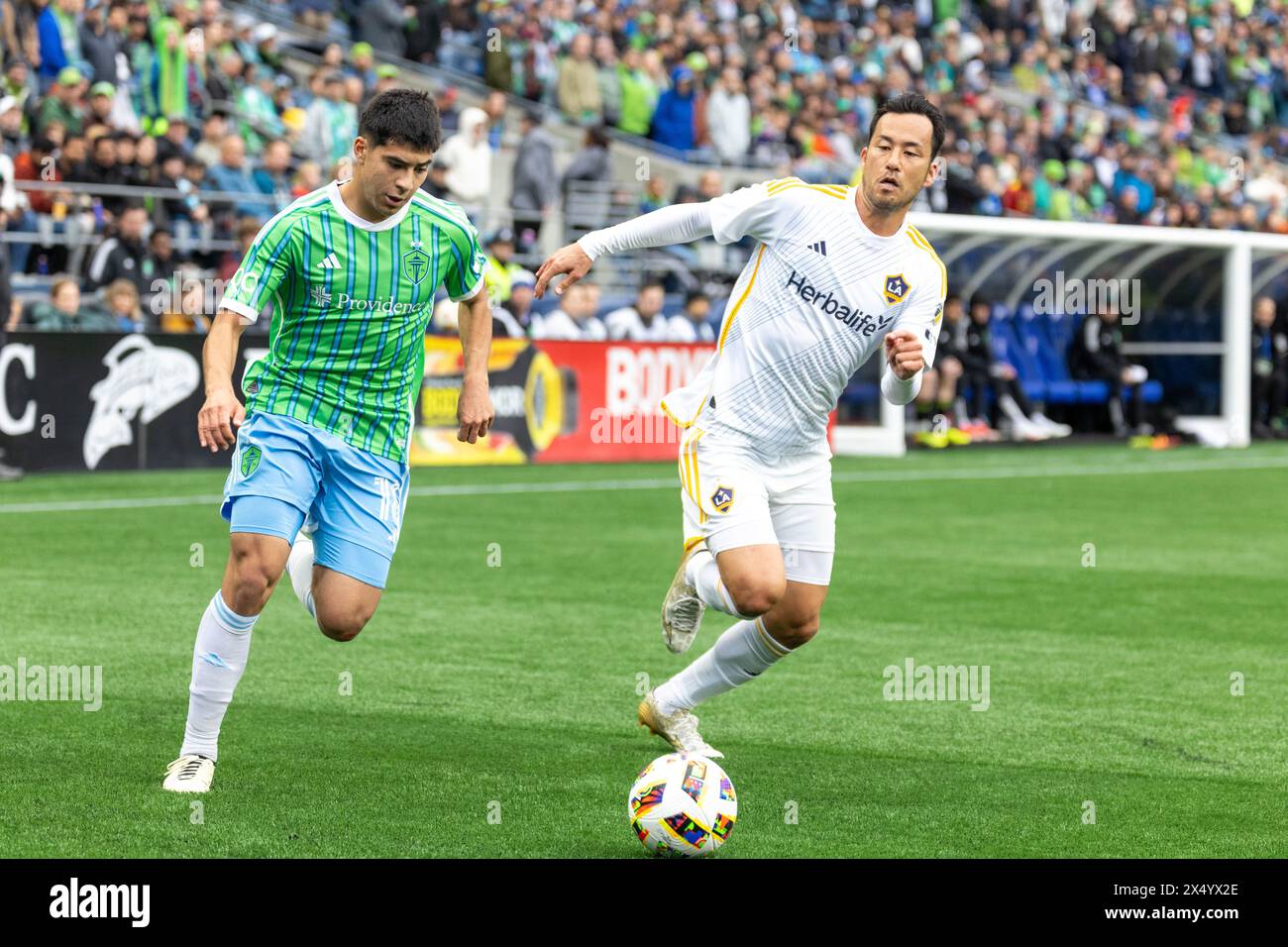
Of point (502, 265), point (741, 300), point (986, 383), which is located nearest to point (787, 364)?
point (741, 300)

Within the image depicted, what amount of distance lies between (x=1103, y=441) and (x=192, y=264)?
501 inches

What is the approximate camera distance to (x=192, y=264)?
58.7 feet

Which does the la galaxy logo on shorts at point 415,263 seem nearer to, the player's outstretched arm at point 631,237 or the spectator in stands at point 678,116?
the player's outstretched arm at point 631,237

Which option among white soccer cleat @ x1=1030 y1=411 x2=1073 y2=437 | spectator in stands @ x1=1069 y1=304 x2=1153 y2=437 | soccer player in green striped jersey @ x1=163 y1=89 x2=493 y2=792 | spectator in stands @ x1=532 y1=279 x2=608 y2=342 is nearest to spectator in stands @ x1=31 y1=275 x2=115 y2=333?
spectator in stands @ x1=532 y1=279 x2=608 y2=342

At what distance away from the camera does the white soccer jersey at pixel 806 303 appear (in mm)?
6527

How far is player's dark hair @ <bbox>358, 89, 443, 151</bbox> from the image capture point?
19.0ft

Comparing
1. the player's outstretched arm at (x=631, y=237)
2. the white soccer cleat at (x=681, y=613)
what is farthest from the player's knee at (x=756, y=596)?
the player's outstretched arm at (x=631, y=237)

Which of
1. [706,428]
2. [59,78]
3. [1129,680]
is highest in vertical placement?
[59,78]

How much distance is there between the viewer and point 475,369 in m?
6.36

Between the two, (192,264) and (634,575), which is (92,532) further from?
(192,264)

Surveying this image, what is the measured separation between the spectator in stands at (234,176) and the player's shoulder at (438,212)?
12.4 m

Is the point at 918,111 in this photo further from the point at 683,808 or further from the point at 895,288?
the point at 683,808

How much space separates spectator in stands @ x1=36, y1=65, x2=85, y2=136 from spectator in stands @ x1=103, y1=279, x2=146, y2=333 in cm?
184

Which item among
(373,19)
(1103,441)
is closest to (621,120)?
(373,19)
